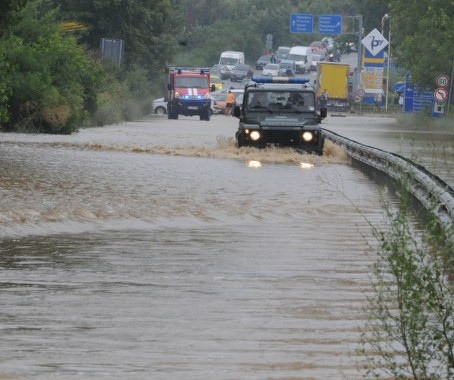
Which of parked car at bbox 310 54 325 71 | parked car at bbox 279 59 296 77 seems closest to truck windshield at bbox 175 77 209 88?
parked car at bbox 279 59 296 77

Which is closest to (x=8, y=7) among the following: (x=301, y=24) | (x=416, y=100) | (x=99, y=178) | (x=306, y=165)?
(x=99, y=178)

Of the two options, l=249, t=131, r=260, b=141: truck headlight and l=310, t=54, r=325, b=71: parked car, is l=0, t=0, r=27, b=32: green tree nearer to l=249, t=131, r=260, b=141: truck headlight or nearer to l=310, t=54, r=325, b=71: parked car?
l=249, t=131, r=260, b=141: truck headlight

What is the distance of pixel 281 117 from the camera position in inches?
1167

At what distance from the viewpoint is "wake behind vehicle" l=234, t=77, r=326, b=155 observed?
2958 cm

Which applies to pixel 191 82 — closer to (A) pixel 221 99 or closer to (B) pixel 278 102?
(A) pixel 221 99

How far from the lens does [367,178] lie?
25.5 m

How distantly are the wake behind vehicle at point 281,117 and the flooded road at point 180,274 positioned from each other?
4.68 m

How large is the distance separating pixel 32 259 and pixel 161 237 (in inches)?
96.1

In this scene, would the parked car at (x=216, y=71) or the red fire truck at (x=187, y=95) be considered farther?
the parked car at (x=216, y=71)

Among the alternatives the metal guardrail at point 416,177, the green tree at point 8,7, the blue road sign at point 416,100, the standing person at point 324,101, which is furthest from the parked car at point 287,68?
the green tree at point 8,7

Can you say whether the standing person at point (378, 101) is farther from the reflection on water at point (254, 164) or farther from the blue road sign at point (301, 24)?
the reflection on water at point (254, 164)

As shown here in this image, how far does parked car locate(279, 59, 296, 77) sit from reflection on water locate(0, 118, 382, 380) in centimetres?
9952

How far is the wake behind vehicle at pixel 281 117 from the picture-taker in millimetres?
29578

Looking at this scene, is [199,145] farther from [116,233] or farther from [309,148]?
[116,233]
